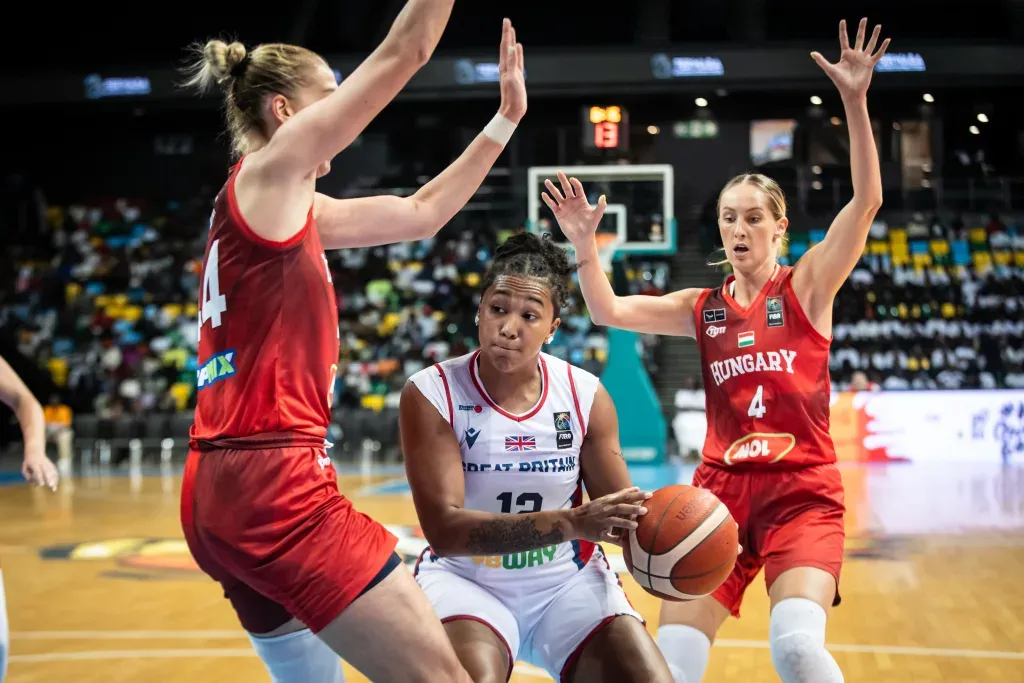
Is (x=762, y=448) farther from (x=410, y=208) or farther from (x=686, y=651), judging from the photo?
(x=410, y=208)

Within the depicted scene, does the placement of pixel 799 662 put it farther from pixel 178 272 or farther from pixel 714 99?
pixel 714 99

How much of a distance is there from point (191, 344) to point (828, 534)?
16.7 meters

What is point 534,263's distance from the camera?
3268mm

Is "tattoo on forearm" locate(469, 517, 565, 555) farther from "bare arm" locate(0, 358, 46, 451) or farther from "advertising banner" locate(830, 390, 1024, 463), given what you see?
"advertising banner" locate(830, 390, 1024, 463)

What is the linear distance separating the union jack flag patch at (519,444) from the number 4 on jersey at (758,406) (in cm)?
93

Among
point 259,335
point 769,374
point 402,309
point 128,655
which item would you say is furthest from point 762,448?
point 402,309

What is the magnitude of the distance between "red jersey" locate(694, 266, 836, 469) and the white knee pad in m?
1.65

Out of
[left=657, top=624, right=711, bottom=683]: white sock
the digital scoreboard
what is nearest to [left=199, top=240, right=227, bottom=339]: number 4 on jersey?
[left=657, top=624, right=711, bottom=683]: white sock

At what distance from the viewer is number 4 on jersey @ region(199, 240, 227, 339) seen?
2.57 metres

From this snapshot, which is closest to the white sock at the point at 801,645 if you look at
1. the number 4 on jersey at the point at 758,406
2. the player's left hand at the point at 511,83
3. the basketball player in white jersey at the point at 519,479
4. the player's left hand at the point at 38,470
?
the basketball player in white jersey at the point at 519,479

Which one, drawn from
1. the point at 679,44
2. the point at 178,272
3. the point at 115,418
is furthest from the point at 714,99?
the point at 115,418

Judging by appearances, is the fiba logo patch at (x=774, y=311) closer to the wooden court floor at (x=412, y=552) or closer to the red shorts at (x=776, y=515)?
the red shorts at (x=776, y=515)

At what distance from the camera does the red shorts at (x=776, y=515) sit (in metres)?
3.54

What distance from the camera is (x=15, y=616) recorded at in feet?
21.8
